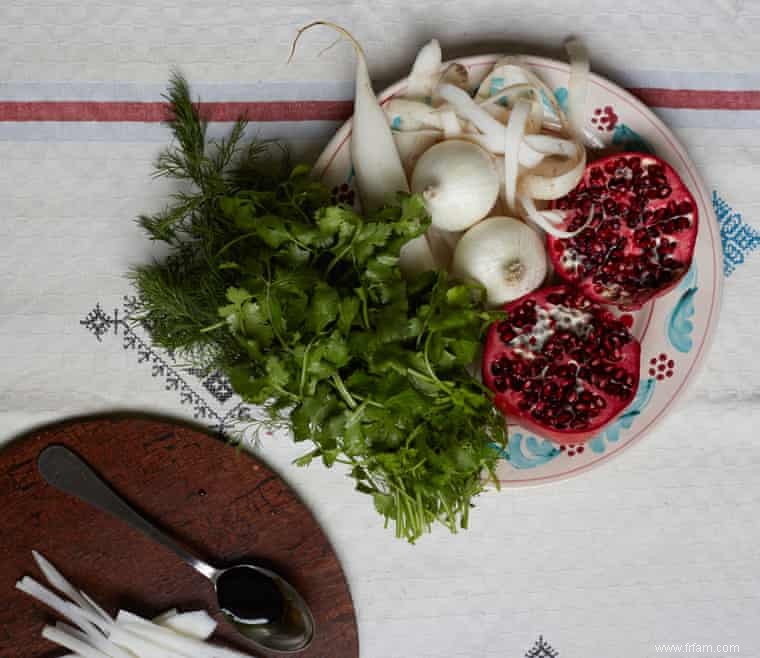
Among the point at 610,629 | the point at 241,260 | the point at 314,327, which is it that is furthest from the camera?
the point at 610,629

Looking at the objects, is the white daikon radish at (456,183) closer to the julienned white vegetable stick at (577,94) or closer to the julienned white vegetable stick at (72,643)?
the julienned white vegetable stick at (577,94)

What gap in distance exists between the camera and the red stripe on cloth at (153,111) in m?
0.90

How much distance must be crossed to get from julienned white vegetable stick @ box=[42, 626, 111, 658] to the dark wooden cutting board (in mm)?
19

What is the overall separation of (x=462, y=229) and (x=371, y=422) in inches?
10.0

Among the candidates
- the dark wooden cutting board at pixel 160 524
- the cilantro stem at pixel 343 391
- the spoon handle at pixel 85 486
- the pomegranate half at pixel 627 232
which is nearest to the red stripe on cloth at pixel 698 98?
the pomegranate half at pixel 627 232

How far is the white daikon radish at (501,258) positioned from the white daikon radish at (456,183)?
0.07ft

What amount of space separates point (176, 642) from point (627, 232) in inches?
28.1

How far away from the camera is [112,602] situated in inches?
35.1

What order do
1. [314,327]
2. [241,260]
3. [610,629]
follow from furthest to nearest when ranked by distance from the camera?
1. [610,629]
2. [241,260]
3. [314,327]

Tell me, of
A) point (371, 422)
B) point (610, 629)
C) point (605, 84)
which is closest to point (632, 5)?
point (605, 84)

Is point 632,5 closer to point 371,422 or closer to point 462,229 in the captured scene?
point 462,229

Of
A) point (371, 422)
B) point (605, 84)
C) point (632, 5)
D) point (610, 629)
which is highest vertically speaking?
point (632, 5)

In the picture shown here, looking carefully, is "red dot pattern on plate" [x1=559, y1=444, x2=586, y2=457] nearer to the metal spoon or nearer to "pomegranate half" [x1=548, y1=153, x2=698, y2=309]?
"pomegranate half" [x1=548, y1=153, x2=698, y2=309]

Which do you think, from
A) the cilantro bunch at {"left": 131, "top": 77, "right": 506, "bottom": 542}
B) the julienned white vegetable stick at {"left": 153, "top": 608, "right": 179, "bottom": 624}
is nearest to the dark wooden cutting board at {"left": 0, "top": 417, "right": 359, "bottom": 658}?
the julienned white vegetable stick at {"left": 153, "top": 608, "right": 179, "bottom": 624}
